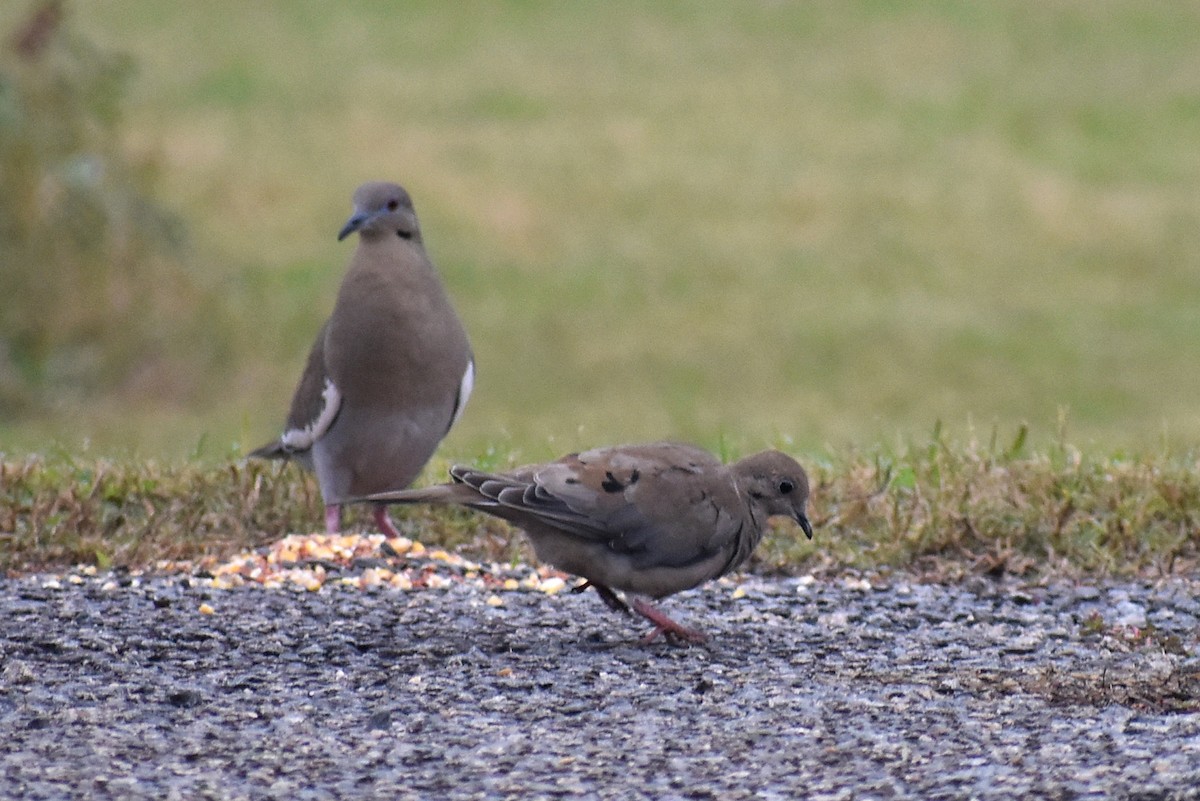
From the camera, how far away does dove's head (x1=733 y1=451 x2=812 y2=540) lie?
19.3 ft

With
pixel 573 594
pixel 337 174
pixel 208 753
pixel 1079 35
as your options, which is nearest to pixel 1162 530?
pixel 573 594

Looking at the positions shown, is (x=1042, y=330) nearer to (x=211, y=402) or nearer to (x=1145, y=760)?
(x=211, y=402)

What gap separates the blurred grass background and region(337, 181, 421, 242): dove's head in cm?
120

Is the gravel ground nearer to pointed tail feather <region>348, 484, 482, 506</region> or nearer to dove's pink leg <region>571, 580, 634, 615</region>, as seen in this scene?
dove's pink leg <region>571, 580, 634, 615</region>

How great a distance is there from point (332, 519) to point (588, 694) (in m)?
2.05

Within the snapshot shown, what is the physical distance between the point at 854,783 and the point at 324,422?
9.98ft

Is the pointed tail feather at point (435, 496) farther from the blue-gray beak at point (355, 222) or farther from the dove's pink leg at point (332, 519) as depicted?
the blue-gray beak at point (355, 222)

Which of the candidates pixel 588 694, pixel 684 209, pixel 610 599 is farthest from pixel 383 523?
pixel 684 209

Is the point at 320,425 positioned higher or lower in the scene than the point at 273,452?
higher

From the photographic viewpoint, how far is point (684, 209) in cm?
1867

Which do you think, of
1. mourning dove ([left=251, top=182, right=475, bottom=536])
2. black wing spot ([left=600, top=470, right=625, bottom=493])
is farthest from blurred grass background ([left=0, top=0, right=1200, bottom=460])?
black wing spot ([left=600, top=470, right=625, bottom=493])

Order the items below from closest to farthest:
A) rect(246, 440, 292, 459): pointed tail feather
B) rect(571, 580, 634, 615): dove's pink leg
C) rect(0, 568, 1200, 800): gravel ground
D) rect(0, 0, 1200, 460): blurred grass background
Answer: rect(0, 568, 1200, 800): gravel ground, rect(571, 580, 634, 615): dove's pink leg, rect(246, 440, 292, 459): pointed tail feather, rect(0, 0, 1200, 460): blurred grass background

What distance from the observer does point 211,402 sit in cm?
1331

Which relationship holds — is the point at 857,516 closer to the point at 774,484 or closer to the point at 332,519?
the point at 774,484
